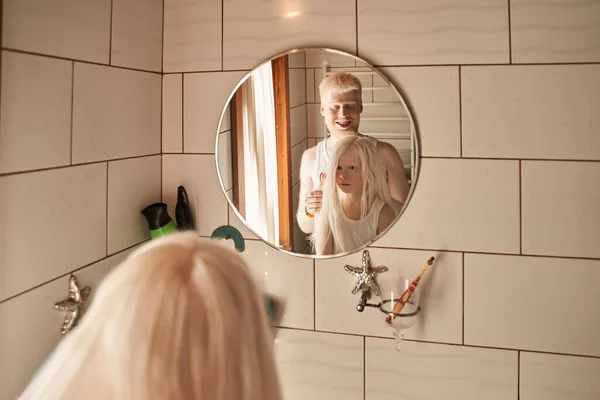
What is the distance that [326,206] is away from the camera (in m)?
1.29

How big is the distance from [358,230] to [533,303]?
477 mm

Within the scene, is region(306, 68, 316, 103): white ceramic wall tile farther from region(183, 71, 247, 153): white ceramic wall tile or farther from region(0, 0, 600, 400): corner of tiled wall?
region(183, 71, 247, 153): white ceramic wall tile

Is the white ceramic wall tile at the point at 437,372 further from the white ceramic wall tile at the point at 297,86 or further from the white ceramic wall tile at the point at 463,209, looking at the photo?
the white ceramic wall tile at the point at 297,86

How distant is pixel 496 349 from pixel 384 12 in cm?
94

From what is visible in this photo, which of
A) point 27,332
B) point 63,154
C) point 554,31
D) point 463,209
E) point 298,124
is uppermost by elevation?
point 554,31

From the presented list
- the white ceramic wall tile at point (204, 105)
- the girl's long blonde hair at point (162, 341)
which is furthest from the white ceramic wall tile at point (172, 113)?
the girl's long blonde hair at point (162, 341)

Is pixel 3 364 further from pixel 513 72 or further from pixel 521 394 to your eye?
pixel 513 72

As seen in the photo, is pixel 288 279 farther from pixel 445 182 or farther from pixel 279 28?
pixel 279 28

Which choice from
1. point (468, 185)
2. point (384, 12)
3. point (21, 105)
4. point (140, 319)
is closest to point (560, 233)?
point (468, 185)

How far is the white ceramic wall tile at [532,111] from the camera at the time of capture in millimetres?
1134

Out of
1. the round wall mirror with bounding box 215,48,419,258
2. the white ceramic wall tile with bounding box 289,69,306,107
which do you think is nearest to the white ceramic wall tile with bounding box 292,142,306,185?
the round wall mirror with bounding box 215,48,419,258

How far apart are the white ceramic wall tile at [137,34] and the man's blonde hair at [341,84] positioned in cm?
52

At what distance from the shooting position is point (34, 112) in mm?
951

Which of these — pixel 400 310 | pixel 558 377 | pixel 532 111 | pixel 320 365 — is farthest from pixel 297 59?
pixel 558 377
